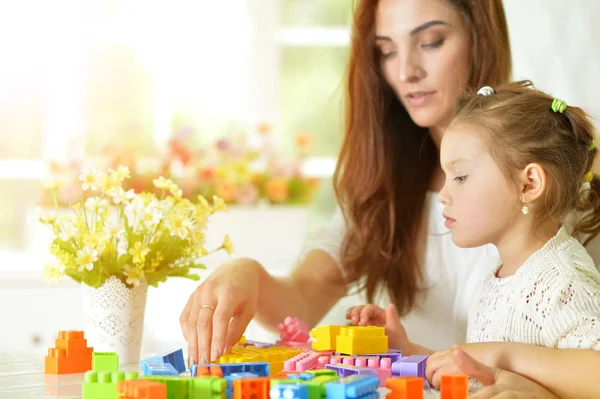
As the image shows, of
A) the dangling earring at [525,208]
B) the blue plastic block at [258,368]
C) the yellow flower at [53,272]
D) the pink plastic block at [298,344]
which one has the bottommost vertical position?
the pink plastic block at [298,344]

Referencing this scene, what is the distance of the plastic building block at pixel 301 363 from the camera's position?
1314 mm

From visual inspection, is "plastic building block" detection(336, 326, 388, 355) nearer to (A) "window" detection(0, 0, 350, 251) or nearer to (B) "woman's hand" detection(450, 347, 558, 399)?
(B) "woman's hand" detection(450, 347, 558, 399)

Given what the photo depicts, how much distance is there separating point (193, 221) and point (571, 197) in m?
0.73

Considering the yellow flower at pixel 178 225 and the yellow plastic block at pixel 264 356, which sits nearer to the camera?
the yellow plastic block at pixel 264 356

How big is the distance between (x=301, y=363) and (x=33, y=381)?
0.50m

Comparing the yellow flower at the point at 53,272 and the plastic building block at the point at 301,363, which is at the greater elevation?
the yellow flower at the point at 53,272

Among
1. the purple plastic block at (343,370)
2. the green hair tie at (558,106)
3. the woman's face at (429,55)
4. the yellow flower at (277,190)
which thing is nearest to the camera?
the purple plastic block at (343,370)

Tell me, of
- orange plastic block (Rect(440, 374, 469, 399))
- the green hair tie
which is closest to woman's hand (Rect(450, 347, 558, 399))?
orange plastic block (Rect(440, 374, 469, 399))

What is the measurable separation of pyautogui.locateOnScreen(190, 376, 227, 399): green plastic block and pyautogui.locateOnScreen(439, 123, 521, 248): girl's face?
669 millimetres

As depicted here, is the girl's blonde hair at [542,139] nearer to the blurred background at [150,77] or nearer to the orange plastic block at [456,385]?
the orange plastic block at [456,385]

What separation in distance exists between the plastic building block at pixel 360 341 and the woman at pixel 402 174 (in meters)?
0.51

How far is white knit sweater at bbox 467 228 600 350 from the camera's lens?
4.48 ft

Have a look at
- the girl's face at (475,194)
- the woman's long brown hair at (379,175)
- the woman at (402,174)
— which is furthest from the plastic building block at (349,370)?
the woman's long brown hair at (379,175)

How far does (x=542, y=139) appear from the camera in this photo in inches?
62.0
